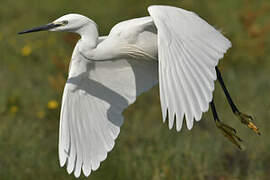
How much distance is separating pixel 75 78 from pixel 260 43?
4288 mm

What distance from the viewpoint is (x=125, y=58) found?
4.73 metres

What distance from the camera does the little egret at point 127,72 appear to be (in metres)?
3.74

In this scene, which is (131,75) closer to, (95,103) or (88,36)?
(95,103)

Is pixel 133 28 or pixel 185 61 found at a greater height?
pixel 185 61

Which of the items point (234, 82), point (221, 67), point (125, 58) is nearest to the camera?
point (125, 58)

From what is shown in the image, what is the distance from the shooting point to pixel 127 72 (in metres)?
5.04

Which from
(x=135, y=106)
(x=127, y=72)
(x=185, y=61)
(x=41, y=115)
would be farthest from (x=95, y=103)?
(x=135, y=106)

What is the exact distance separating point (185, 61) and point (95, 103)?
1.33 m

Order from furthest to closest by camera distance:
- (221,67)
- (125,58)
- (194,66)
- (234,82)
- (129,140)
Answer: (221,67)
(234,82)
(129,140)
(125,58)
(194,66)

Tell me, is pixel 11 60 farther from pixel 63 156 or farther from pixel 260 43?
pixel 63 156

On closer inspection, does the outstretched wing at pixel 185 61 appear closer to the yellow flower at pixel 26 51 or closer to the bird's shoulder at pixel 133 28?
the bird's shoulder at pixel 133 28

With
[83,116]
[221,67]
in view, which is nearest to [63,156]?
[83,116]

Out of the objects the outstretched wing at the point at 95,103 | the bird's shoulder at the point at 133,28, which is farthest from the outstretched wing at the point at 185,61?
the outstretched wing at the point at 95,103

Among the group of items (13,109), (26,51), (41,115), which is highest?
(13,109)
